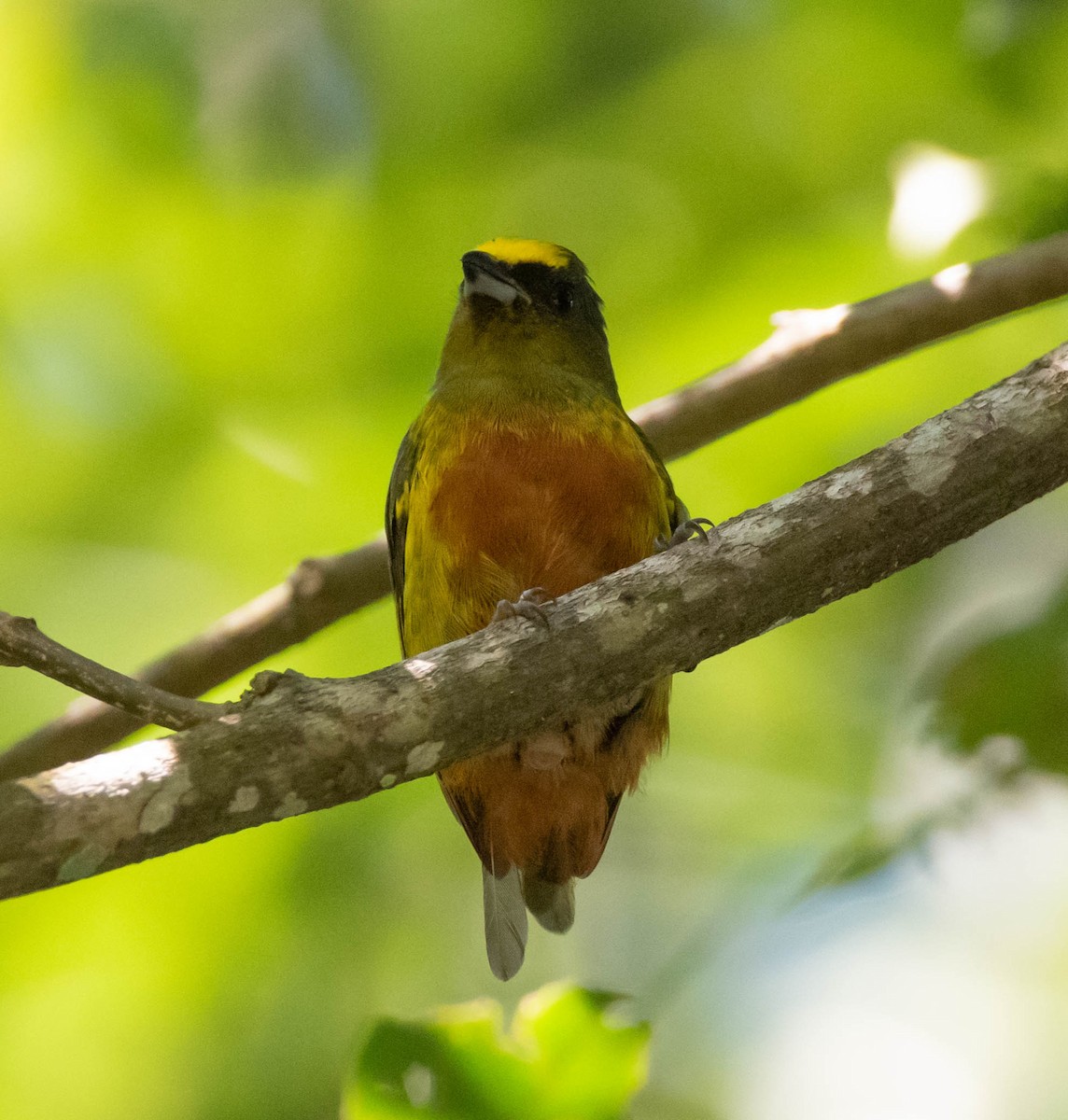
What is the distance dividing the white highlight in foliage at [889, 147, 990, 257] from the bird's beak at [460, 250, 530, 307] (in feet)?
3.72

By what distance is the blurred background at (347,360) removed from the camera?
5.41 metres

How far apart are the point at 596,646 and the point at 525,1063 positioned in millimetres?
816

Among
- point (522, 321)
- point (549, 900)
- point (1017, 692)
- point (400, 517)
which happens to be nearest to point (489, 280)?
point (522, 321)

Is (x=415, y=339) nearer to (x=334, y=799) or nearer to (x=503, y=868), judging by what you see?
(x=503, y=868)

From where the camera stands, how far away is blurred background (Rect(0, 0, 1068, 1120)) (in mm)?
5414

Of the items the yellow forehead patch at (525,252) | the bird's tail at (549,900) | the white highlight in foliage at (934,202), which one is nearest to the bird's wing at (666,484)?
the yellow forehead patch at (525,252)

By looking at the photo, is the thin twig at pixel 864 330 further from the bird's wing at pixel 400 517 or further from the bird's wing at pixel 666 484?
the bird's wing at pixel 400 517

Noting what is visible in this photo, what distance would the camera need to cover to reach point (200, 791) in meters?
2.06

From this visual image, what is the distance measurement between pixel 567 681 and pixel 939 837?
1318mm

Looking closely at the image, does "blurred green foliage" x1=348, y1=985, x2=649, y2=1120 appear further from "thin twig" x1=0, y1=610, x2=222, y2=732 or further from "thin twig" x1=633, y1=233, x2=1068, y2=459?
"thin twig" x1=633, y1=233, x2=1068, y2=459

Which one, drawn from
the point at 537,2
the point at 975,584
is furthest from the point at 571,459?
the point at 975,584

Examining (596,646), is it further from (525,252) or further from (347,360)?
(347,360)

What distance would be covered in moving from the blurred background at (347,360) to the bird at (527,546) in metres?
1.35

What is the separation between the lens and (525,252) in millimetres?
4359
